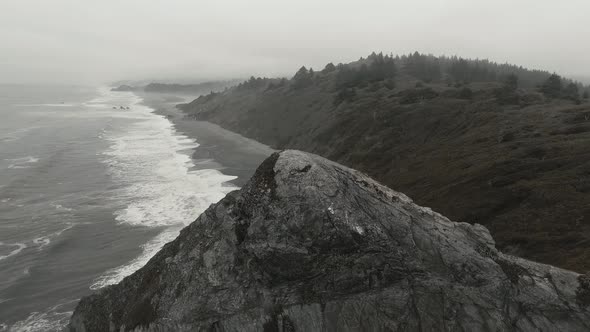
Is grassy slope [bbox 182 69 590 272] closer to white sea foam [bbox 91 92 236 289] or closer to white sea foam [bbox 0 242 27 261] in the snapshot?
white sea foam [bbox 91 92 236 289]

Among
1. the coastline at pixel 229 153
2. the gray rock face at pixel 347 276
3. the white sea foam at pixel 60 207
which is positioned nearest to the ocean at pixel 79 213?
the white sea foam at pixel 60 207

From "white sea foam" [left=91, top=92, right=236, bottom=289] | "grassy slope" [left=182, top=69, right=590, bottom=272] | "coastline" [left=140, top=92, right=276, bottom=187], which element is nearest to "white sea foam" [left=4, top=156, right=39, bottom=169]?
"white sea foam" [left=91, top=92, right=236, bottom=289]

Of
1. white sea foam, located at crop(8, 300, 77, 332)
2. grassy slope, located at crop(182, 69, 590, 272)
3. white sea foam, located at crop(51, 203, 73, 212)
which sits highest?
grassy slope, located at crop(182, 69, 590, 272)

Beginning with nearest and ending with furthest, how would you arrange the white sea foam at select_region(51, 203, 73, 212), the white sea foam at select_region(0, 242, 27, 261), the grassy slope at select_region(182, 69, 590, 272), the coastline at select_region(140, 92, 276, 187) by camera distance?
the grassy slope at select_region(182, 69, 590, 272) → the white sea foam at select_region(0, 242, 27, 261) → the white sea foam at select_region(51, 203, 73, 212) → the coastline at select_region(140, 92, 276, 187)

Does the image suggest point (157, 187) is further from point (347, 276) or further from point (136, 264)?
point (347, 276)

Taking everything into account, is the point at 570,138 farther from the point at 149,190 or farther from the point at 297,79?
the point at 297,79

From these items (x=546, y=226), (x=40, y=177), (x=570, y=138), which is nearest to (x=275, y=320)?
(x=546, y=226)

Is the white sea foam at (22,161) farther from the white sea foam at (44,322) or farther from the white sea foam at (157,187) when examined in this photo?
the white sea foam at (44,322)
